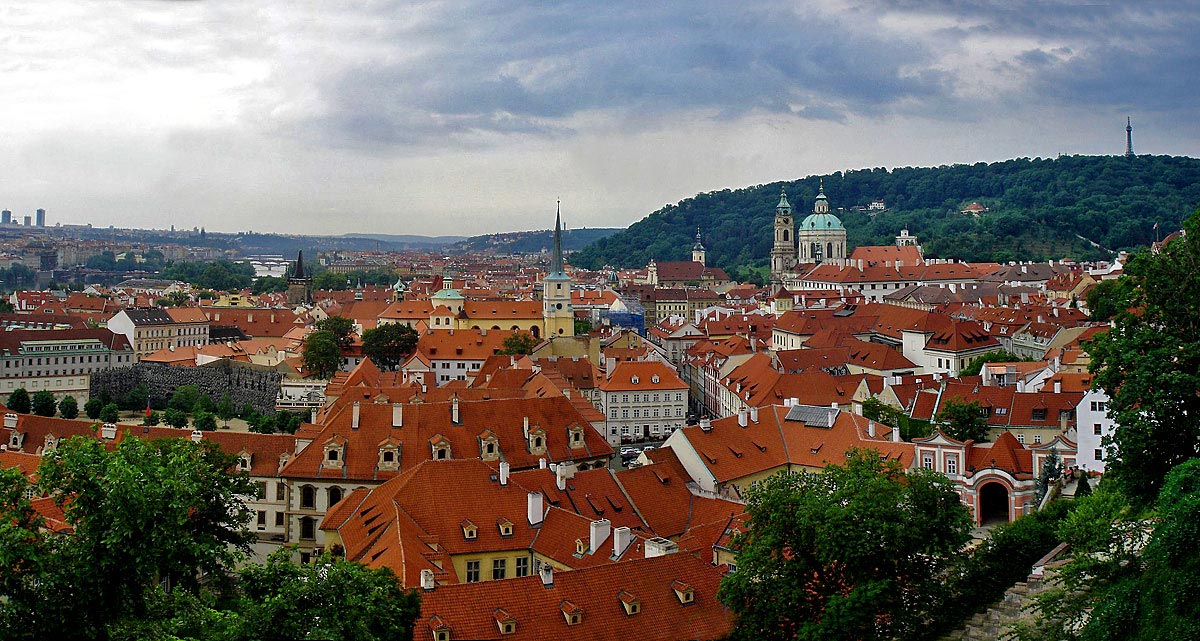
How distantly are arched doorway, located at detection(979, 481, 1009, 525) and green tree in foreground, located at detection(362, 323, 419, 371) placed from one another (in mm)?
57362

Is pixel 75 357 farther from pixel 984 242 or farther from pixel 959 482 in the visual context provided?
pixel 984 242

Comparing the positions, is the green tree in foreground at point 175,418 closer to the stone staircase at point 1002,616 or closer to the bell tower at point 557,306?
the bell tower at point 557,306

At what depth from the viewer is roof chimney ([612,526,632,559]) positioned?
3372 cm

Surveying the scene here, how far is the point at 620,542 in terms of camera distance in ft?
111


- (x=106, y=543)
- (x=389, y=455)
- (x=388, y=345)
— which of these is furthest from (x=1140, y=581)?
(x=388, y=345)

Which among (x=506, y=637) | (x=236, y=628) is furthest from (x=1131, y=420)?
(x=236, y=628)

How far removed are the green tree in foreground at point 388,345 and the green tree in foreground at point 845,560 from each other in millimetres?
68282

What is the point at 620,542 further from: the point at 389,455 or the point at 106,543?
the point at 106,543

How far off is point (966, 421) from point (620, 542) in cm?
2596

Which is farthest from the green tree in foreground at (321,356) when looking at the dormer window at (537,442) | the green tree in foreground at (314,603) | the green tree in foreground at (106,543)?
the green tree in foreground at (314,603)

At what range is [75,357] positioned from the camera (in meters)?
93.7

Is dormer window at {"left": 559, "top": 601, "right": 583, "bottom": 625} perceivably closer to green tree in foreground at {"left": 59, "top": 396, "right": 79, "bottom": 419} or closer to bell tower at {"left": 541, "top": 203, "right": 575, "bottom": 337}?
green tree in foreground at {"left": 59, "top": 396, "right": 79, "bottom": 419}

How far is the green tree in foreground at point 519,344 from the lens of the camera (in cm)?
9131

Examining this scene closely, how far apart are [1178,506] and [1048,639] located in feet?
18.6
